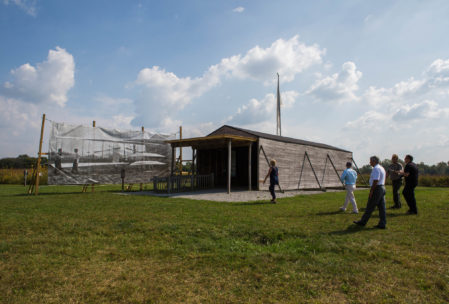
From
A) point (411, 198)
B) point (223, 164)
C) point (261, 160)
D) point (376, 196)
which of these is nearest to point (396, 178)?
point (411, 198)

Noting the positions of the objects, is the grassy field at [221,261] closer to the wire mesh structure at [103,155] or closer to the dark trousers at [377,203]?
the dark trousers at [377,203]

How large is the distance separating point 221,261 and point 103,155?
1331cm

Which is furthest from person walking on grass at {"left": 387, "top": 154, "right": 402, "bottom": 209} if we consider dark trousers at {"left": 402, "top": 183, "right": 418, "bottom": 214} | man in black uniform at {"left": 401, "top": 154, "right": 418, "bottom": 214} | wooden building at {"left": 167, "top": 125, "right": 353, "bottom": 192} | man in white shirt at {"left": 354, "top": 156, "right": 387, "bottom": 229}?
wooden building at {"left": 167, "top": 125, "right": 353, "bottom": 192}

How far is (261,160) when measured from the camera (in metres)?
14.9

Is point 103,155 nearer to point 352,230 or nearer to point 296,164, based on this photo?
point 296,164

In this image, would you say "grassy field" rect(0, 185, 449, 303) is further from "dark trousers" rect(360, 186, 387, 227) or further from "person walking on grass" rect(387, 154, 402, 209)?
"person walking on grass" rect(387, 154, 402, 209)

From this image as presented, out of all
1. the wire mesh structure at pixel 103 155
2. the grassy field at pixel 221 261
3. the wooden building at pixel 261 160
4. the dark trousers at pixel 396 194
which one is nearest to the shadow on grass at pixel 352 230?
the grassy field at pixel 221 261

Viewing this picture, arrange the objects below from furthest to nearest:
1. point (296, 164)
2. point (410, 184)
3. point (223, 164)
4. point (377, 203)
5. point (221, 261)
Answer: point (223, 164)
point (296, 164)
point (410, 184)
point (377, 203)
point (221, 261)

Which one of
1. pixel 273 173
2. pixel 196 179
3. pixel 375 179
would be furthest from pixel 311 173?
pixel 375 179

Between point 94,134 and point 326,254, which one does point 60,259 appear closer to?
point 326,254

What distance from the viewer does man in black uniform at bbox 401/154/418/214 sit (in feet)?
23.9

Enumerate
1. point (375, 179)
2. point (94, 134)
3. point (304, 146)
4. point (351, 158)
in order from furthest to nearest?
point (351, 158)
point (304, 146)
point (94, 134)
point (375, 179)

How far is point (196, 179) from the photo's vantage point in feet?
49.3

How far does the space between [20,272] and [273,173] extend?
774cm
